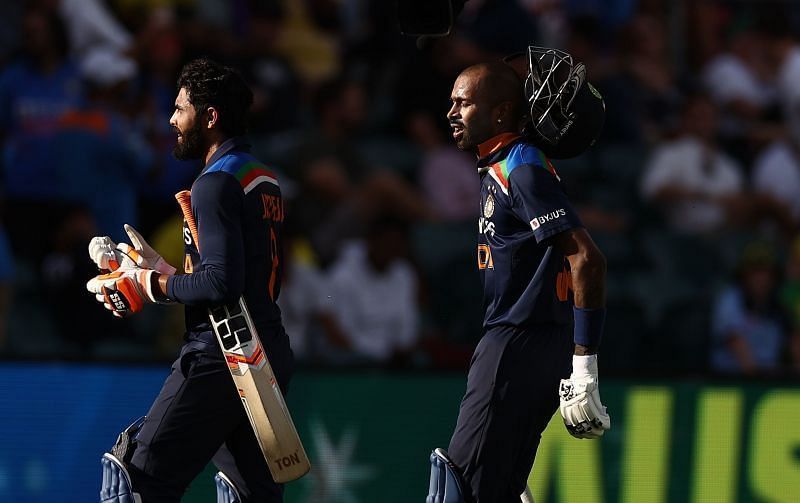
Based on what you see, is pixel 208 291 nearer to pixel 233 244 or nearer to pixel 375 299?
pixel 233 244

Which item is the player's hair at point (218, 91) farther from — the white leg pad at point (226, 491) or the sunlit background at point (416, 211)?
the sunlit background at point (416, 211)

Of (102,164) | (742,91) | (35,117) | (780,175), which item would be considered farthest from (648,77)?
(35,117)

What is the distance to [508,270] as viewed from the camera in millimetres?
5402

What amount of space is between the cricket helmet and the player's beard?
1.31 m

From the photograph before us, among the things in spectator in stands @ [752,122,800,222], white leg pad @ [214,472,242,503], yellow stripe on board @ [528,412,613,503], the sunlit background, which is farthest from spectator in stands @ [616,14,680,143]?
white leg pad @ [214,472,242,503]

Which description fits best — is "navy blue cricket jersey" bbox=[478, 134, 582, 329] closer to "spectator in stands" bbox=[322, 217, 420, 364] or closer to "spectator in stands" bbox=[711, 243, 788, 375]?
"spectator in stands" bbox=[322, 217, 420, 364]

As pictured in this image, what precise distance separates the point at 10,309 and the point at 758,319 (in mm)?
5533

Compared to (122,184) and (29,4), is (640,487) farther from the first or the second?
(29,4)

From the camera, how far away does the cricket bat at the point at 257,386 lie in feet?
18.0

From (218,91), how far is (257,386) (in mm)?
1195

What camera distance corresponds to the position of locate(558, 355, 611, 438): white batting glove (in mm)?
5188

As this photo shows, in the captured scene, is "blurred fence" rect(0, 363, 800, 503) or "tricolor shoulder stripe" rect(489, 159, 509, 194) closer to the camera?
"tricolor shoulder stripe" rect(489, 159, 509, 194)

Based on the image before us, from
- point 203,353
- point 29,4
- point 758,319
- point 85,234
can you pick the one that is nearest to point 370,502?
point 203,353

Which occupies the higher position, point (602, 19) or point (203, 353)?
point (602, 19)
